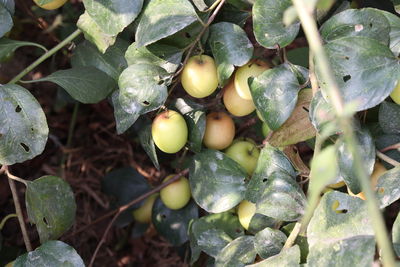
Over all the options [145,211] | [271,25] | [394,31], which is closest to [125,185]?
[145,211]

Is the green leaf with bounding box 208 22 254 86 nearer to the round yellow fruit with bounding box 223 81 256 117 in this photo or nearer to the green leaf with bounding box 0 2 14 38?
the round yellow fruit with bounding box 223 81 256 117

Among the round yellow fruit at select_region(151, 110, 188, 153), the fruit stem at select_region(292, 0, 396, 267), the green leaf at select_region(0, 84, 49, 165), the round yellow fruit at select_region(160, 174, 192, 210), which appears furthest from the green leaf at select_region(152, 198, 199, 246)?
the fruit stem at select_region(292, 0, 396, 267)

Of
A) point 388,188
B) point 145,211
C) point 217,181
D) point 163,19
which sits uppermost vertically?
point 163,19

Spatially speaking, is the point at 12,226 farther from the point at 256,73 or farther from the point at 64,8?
the point at 256,73

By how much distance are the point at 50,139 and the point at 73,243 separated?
0.37 metres

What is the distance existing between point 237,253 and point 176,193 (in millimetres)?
265

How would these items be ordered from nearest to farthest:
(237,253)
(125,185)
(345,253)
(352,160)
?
(345,253) < (352,160) < (237,253) < (125,185)

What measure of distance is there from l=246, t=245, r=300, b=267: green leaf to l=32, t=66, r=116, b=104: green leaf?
48cm

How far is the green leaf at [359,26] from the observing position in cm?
90

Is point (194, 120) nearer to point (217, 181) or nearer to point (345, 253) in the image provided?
point (217, 181)

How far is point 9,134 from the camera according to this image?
102 centimetres

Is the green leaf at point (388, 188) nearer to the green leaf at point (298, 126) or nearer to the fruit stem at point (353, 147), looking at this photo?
the green leaf at point (298, 126)

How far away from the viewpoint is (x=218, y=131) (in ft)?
3.66

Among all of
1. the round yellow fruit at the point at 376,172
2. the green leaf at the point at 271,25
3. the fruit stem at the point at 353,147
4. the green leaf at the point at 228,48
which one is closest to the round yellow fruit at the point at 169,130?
the green leaf at the point at 228,48
